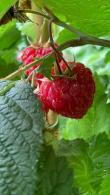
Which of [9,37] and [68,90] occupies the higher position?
[9,37]

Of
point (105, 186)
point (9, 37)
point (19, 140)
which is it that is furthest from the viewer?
point (9, 37)

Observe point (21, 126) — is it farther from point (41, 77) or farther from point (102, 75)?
point (102, 75)

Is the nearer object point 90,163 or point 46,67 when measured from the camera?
→ point 46,67

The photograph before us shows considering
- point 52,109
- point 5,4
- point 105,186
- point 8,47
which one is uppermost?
point 8,47

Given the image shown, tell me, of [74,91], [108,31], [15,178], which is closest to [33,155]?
[15,178]

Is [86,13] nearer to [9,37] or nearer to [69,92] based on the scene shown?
[69,92]

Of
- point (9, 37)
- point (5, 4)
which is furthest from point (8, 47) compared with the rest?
point (5, 4)

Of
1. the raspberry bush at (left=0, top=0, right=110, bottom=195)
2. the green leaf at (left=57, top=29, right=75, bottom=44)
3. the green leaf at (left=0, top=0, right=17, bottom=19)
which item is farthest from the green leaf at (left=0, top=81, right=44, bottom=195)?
the green leaf at (left=57, top=29, right=75, bottom=44)
